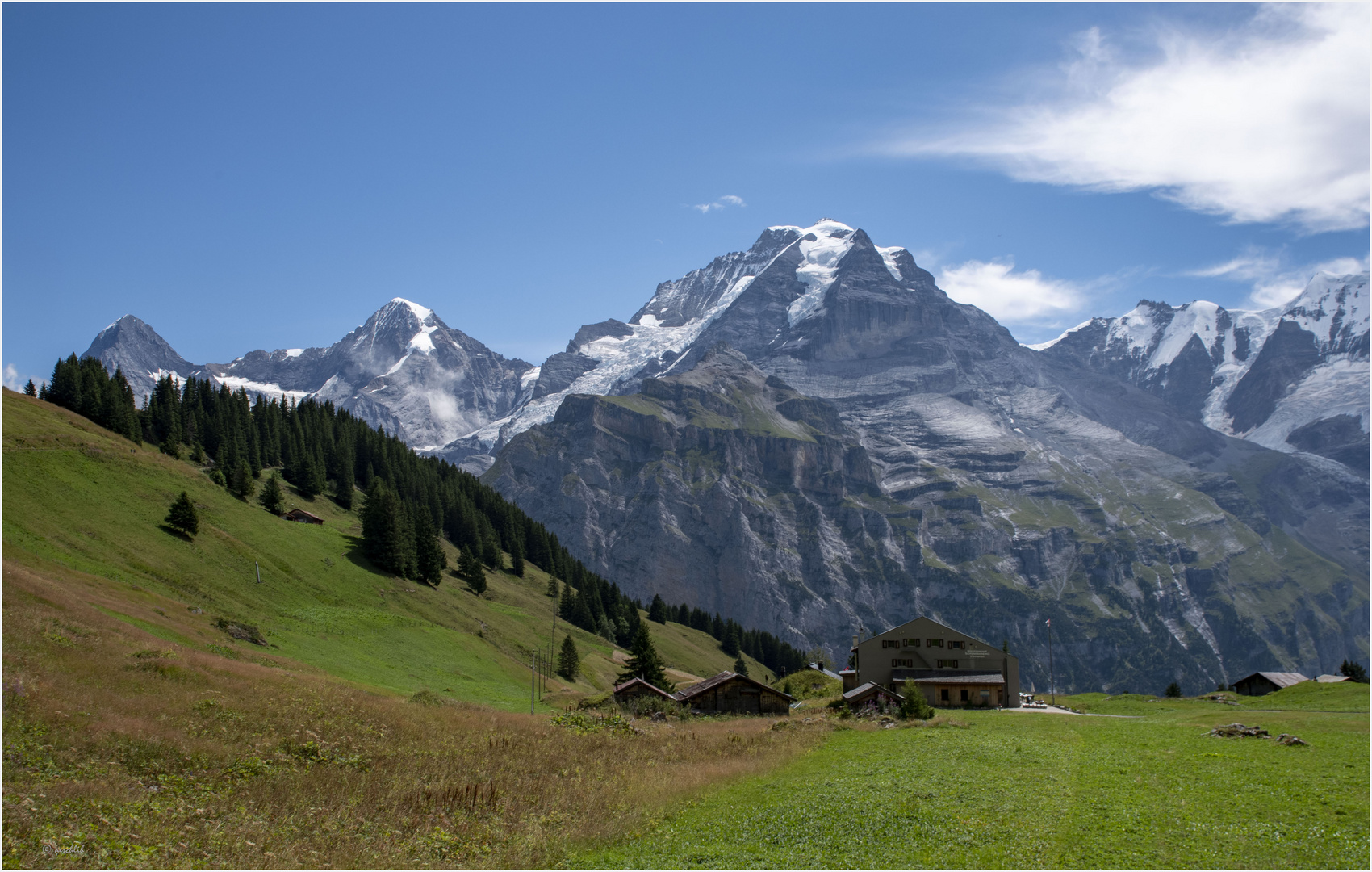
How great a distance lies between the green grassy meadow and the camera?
23484 mm

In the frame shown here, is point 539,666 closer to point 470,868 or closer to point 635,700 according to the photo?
point 635,700

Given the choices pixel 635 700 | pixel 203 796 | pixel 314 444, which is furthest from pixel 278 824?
pixel 314 444

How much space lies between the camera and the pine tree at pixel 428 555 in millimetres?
104125

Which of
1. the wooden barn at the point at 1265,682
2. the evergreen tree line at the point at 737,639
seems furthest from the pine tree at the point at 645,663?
the evergreen tree line at the point at 737,639

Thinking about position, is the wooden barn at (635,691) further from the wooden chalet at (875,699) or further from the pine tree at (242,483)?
the pine tree at (242,483)

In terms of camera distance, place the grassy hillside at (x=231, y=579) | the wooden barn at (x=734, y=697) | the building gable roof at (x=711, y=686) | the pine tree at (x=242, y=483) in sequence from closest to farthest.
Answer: the grassy hillside at (x=231, y=579), the wooden barn at (x=734, y=697), the building gable roof at (x=711, y=686), the pine tree at (x=242, y=483)

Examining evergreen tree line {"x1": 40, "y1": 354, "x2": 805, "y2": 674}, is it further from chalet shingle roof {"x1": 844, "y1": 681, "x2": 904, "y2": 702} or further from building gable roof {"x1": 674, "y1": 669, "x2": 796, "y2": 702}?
chalet shingle roof {"x1": 844, "y1": 681, "x2": 904, "y2": 702}

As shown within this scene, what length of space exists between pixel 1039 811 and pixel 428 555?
292 ft

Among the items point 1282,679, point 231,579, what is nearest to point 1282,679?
point 1282,679

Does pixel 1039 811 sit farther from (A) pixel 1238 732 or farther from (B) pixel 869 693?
(B) pixel 869 693

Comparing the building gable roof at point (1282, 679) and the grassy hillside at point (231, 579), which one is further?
the building gable roof at point (1282, 679)

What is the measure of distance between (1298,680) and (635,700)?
78280 millimetres

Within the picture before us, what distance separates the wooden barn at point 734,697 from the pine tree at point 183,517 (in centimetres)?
4340

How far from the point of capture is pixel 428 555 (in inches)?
4171
